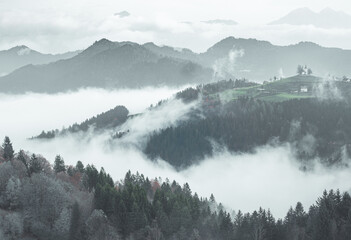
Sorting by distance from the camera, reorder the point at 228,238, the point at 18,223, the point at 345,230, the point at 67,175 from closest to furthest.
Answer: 1. the point at 18,223
2. the point at 345,230
3. the point at 228,238
4. the point at 67,175

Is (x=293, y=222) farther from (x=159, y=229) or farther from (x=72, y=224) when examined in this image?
(x=72, y=224)

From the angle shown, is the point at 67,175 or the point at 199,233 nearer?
the point at 199,233

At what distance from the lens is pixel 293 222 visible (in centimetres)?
10531

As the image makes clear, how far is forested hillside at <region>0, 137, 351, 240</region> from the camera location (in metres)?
87.2

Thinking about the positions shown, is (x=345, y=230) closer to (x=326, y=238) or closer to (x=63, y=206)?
(x=326, y=238)

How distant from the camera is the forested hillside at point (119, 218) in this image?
87188mm

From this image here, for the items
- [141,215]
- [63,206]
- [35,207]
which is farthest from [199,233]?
[35,207]

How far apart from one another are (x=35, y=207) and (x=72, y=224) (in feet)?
34.8

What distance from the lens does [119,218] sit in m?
93.4

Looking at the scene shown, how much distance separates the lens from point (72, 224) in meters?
87.2

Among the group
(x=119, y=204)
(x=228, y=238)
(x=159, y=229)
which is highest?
(x=119, y=204)

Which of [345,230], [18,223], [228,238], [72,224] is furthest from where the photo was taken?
[228,238]

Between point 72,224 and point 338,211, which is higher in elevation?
point 72,224

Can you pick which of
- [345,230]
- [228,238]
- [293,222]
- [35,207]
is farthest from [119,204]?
[345,230]
